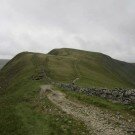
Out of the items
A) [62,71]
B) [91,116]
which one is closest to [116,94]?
[91,116]

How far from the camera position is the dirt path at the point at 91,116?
28527 mm

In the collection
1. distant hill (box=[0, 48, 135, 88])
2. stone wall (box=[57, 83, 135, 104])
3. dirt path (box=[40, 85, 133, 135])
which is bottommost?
dirt path (box=[40, 85, 133, 135])

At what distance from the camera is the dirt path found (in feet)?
93.6

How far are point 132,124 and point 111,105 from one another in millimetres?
8617

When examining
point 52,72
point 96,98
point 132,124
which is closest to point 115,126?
point 132,124

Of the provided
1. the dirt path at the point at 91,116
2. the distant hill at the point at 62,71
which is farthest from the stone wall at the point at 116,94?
the distant hill at the point at 62,71

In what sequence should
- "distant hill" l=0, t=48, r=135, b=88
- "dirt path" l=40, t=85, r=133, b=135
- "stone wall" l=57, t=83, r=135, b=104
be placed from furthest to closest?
"distant hill" l=0, t=48, r=135, b=88
"stone wall" l=57, t=83, r=135, b=104
"dirt path" l=40, t=85, r=133, b=135

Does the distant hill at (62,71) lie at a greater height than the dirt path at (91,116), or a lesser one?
greater

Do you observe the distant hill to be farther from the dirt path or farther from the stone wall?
the dirt path

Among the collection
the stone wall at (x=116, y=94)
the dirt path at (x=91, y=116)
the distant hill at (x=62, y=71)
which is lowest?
the dirt path at (x=91, y=116)

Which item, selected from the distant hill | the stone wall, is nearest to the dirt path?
the stone wall

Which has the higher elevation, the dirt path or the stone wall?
the stone wall

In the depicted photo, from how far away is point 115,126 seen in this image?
97.3 feet

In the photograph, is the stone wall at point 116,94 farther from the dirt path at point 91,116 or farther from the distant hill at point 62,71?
the distant hill at point 62,71
